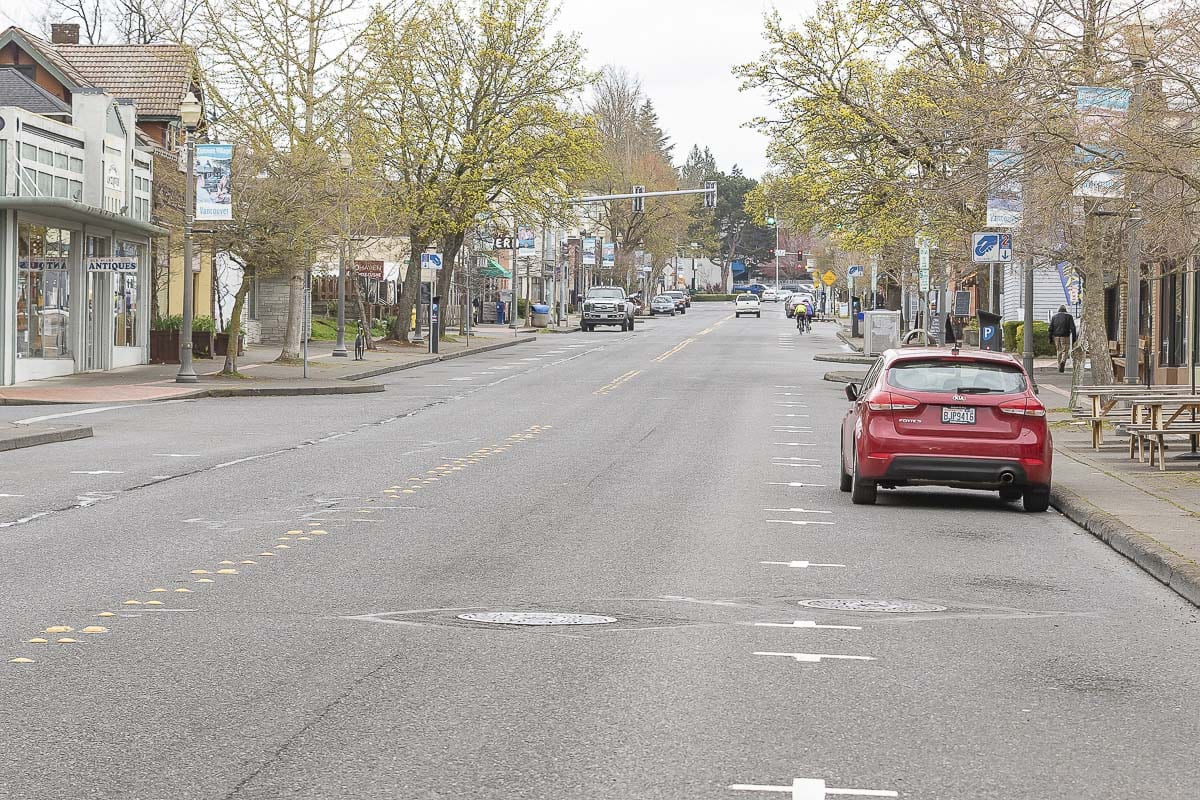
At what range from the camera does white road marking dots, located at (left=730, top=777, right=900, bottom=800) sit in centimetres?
566

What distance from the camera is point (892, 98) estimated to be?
31.7 meters

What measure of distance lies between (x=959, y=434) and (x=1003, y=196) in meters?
9.05

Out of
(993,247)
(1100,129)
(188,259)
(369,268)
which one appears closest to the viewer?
(1100,129)

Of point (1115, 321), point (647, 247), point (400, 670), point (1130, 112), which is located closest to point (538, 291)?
point (647, 247)

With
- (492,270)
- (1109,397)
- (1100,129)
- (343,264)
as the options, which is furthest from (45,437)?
(492,270)

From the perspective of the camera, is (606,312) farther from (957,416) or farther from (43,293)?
(957,416)

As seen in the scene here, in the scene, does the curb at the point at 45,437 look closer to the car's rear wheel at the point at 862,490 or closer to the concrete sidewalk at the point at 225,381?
the concrete sidewalk at the point at 225,381

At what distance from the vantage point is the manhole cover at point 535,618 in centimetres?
898

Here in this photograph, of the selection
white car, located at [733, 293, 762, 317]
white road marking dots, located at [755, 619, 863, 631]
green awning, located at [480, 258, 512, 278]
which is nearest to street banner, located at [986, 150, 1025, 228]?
white road marking dots, located at [755, 619, 863, 631]

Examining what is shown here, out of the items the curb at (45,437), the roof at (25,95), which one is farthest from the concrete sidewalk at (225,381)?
the curb at (45,437)

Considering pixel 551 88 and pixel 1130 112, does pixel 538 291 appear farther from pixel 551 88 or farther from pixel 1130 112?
pixel 1130 112

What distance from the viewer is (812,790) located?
571cm

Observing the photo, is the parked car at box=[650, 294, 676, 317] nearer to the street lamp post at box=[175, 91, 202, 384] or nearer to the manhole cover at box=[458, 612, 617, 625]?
the street lamp post at box=[175, 91, 202, 384]

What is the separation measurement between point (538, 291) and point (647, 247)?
10688mm
